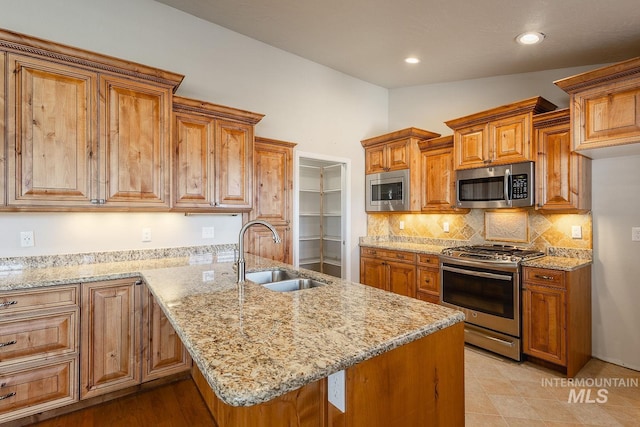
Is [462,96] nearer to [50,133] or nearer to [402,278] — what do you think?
[402,278]

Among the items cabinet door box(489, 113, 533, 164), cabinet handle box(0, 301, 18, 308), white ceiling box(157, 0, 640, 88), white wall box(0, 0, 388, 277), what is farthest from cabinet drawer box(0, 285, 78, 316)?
cabinet door box(489, 113, 533, 164)

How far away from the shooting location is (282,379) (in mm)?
795

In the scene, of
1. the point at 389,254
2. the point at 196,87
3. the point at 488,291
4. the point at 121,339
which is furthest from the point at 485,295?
the point at 196,87

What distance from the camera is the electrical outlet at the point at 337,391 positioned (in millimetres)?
1007

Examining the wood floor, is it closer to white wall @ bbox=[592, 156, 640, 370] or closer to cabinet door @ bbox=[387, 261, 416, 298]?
cabinet door @ bbox=[387, 261, 416, 298]

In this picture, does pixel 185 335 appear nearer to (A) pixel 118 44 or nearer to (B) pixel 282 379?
(B) pixel 282 379

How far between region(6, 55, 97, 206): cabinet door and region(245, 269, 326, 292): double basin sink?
4.34ft

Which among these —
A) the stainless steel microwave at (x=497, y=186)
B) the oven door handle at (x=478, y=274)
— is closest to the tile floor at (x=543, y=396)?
the oven door handle at (x=478, y=274)

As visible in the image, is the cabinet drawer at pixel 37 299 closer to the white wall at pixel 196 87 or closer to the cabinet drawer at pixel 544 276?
the white wall at pixel 196 87

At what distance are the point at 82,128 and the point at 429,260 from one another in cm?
339

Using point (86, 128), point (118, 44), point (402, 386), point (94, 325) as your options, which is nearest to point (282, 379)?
point (402, 386)

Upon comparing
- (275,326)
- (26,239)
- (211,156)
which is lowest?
(275,326)

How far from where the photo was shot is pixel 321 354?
3.08ft

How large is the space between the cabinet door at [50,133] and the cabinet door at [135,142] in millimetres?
92
